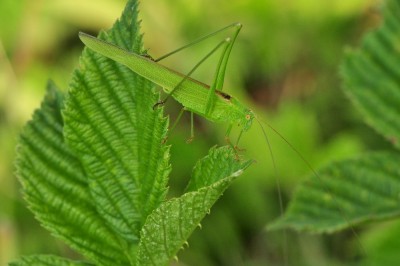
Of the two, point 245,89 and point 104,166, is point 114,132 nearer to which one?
point 104,166

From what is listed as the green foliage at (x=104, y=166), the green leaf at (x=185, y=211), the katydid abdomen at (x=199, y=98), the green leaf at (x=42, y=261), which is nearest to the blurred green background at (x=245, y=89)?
the katydid abdomen at (x=199, y=98)

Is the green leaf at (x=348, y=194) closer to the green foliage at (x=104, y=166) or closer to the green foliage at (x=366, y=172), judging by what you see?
the green foliage at (x=366, y=172)

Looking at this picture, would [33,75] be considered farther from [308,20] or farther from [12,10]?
[308,20]

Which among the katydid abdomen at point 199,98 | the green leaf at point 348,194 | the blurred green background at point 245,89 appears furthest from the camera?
the blurred green background at point 245,89

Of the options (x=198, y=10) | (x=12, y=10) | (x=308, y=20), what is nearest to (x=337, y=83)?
(x=308, y=20)

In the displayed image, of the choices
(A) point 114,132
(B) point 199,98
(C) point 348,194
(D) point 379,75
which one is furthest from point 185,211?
(D) point 379,75

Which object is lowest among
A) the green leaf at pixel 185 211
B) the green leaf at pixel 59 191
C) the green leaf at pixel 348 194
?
the green leaf at pixel 348 194
